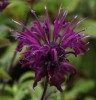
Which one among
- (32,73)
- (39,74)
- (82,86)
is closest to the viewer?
(39,74)

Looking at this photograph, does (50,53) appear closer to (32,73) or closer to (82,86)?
(32,73)

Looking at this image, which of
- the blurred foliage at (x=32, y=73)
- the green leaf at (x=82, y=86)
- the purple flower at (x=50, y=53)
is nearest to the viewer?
the purple flower at (x=50, y=53)

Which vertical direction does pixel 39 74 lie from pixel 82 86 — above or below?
below

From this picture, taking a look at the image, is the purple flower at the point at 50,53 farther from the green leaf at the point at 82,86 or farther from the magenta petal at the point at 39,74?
the green leaf at the point at 82,86

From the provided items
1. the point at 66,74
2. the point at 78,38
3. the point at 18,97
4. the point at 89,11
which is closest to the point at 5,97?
the point at 18,97

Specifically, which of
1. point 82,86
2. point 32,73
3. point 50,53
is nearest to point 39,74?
point 50,53

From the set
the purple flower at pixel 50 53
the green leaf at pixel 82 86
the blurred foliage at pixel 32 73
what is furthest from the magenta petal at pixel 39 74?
the green leaf at pixel 82 86

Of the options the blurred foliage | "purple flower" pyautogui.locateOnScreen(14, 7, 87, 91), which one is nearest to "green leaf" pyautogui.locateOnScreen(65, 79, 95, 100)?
the blurred foliage

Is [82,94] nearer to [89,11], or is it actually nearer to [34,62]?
[89,11]
